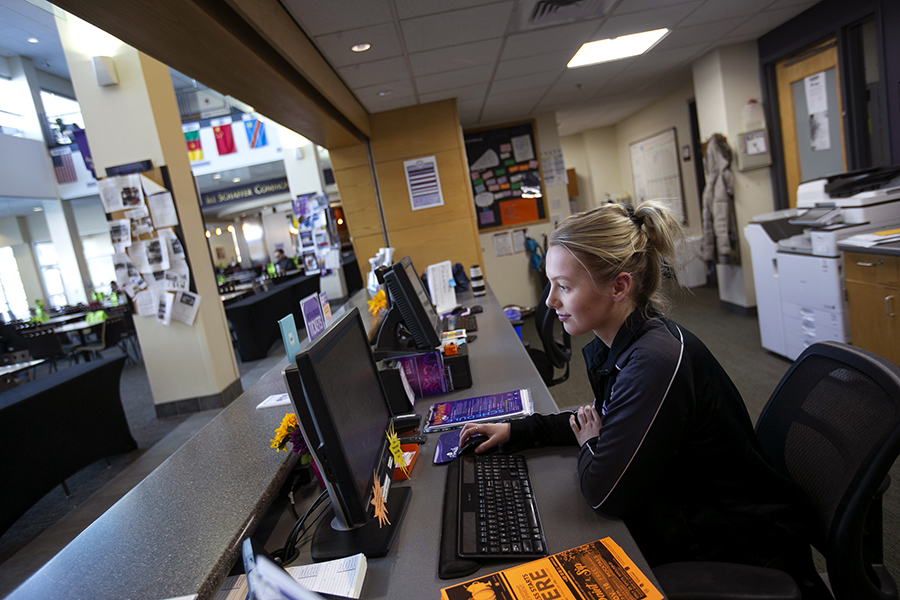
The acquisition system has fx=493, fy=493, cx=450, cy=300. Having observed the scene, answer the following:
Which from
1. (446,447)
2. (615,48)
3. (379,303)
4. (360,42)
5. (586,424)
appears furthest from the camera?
(615,48)

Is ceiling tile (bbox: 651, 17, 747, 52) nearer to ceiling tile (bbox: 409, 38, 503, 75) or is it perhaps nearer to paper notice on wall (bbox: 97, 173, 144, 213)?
ceiling tile (bbox: 409, 38, 503, 75)

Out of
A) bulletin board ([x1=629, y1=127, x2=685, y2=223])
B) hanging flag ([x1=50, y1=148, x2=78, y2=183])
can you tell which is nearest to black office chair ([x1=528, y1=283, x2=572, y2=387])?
bulletin board ([x1=629, y1=127, x2=685, y2=223])

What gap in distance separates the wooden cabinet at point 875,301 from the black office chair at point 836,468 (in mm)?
2105

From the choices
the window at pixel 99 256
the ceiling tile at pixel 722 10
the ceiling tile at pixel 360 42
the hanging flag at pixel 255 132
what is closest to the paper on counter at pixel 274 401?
the ceiling tile at pixel 360 42

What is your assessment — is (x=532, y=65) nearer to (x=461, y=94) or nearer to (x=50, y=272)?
(x=461, y=94)

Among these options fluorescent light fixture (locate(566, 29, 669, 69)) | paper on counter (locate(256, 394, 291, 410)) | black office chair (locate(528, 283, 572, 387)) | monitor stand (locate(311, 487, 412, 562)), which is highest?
fluorescent light fixture (locate(566, 29, 669, 69))

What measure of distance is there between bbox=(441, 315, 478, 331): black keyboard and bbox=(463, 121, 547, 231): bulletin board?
3.62 metres

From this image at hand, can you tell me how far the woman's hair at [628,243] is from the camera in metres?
1.23

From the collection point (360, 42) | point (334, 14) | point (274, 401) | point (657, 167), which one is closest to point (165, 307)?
point (360, 42)

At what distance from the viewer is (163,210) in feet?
13.5

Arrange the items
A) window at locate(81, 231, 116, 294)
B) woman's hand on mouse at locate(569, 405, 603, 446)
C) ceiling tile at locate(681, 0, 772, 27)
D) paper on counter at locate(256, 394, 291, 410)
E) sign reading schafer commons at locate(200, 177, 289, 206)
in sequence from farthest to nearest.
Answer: sign reading schafer commons at locate(200, 177, 289, 206) < window at locate(81, 231, 116, 294) < ceiling tile at locate(681, 0, 772, 27) < paper on counter at locate(256, 394, 291, 410) < woman's hand on mouse at locate(569, 405, 603, 446)

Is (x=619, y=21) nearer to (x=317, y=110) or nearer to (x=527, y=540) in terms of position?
(x=317, y=110)

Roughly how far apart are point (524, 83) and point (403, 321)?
3596mm

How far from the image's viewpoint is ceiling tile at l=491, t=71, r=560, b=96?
15.1ft
